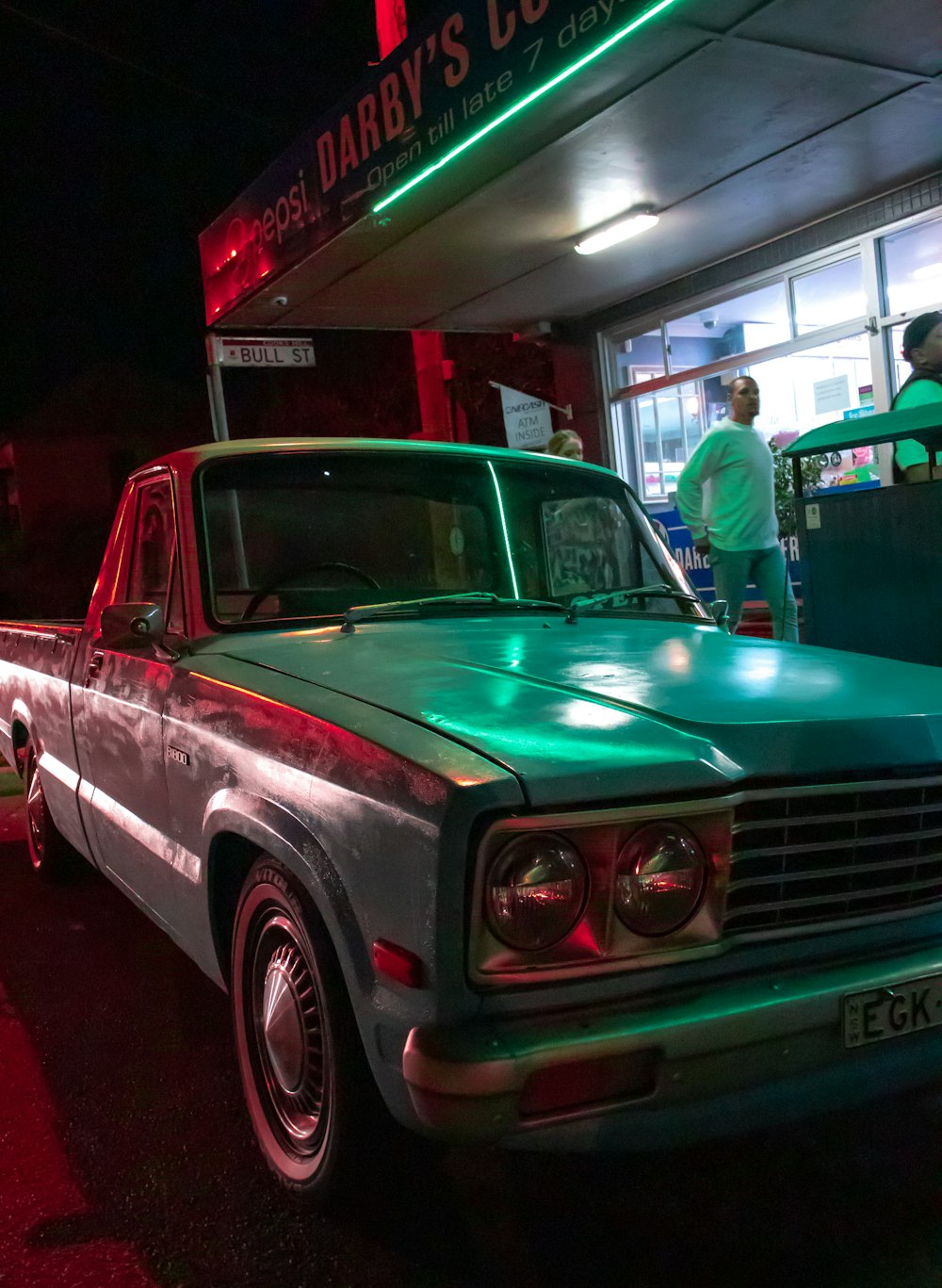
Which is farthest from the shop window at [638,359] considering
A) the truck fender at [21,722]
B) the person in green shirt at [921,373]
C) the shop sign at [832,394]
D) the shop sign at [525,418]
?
the truck fender at [21,722]

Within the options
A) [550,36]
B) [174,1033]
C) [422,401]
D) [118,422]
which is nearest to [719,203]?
[550,36]

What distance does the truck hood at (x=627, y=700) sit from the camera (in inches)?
81.4

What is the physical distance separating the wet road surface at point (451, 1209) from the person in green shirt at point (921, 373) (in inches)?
173

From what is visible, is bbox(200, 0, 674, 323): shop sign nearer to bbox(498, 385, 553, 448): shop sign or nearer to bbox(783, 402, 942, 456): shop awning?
bbox(783, 402, 942, 456): shop awning

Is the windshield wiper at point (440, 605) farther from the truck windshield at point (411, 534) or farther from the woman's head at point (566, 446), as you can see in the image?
the woman's head at point (566, 446)

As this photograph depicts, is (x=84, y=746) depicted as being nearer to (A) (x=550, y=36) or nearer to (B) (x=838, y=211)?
(A) (x=550, y=36)

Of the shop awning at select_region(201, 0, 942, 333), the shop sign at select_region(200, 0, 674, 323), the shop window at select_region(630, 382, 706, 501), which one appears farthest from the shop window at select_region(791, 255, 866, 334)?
the shop sign at select_region(200, 0, 674, 323)

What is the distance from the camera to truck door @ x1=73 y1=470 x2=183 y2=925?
3350 millimetres

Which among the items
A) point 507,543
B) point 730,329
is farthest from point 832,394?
point 507,543

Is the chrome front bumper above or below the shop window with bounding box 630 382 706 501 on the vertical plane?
below

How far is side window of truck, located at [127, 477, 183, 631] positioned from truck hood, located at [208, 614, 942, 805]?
16.2 inches

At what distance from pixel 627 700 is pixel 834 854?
0.50 meters

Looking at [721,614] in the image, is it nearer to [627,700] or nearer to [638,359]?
[627,700]

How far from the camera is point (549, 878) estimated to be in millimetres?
1994
